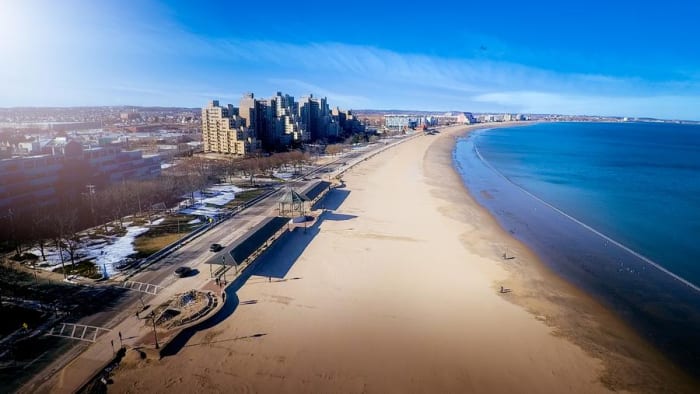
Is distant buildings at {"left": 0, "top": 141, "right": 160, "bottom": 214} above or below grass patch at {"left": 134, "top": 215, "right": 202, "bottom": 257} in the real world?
above

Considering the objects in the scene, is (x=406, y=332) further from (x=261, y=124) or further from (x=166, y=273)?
(x=261, y=124)

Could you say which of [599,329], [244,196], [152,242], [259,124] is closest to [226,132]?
[259,124]

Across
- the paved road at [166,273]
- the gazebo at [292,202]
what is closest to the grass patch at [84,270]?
the paved road at [166,273]

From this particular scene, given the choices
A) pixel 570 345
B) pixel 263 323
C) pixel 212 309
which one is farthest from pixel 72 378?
pixel 570 345

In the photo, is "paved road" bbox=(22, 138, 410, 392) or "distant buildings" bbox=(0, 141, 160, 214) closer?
"paved road" bbox=(22, 138, 410, 392)

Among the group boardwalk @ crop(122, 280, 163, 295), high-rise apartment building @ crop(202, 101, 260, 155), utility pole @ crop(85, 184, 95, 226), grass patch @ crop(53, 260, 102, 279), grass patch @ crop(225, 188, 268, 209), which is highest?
high-rise apartment building @ crop(202, 101, 260, 155)

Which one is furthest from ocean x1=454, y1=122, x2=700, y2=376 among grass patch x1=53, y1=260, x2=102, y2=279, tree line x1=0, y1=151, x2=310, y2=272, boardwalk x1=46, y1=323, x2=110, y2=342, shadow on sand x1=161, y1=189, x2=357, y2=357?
tree line x1=0, y1=151, x2=310, y2=272

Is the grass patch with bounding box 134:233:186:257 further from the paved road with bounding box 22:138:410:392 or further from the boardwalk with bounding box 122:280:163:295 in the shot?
the boardwalk with bounding box 122:280:163:295

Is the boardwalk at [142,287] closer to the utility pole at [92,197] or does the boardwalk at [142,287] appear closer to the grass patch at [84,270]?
the grass patch at [84,270]
